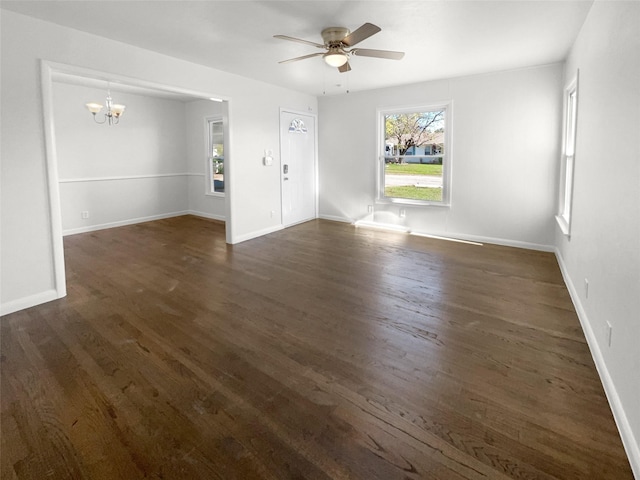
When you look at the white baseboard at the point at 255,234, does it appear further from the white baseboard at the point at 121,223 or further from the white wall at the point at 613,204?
the white wall at the point at 613,204

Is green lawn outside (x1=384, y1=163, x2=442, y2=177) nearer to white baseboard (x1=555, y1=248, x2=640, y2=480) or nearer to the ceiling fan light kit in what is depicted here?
the ceiling fan light kit

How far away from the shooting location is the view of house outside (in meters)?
6.00

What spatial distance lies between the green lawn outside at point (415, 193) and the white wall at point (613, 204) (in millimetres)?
2958

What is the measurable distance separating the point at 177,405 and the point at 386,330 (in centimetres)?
158

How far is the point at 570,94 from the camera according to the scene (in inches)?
167

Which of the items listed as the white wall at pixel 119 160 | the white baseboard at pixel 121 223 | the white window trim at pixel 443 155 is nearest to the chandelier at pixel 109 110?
the white wall at pixel 119 160

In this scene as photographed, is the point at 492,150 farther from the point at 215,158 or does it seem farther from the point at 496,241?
the point at 215,158

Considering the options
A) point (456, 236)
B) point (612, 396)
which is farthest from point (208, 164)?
point (612, 396)

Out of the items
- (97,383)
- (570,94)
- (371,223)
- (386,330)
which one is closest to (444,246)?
(371,223)

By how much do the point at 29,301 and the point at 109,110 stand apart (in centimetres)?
392

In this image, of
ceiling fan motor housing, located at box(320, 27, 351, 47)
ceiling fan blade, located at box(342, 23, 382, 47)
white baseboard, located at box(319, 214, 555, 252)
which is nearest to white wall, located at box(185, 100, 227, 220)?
white baseboard, located at box(319, 214, 555, 252)

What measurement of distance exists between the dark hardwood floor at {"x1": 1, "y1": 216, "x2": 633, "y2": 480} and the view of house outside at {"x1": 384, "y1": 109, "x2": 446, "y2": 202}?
250 cm

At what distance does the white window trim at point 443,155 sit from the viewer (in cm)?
576

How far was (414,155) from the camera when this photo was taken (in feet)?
20.5
